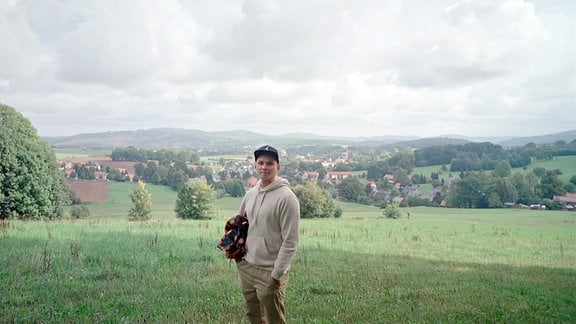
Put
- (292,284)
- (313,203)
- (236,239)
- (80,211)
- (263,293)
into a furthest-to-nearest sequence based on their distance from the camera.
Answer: (80,211), (313,203), (292,284), (236,239), (263,293)

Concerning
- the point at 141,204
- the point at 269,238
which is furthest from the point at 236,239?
the point at 141,204

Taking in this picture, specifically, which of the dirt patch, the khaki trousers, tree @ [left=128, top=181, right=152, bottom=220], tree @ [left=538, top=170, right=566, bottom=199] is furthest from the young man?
tree @ [left=538, top=170, right=566, bottom=199]

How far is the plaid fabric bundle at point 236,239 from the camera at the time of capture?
4.32m

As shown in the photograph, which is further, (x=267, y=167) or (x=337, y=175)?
(x=337, y=175)

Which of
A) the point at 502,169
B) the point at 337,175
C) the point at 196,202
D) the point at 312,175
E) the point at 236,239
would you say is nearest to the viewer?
the point at 236,239

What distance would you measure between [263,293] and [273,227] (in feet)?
2.32

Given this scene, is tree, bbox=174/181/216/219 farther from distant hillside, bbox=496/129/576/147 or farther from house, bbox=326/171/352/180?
distant hillside, bbox=496/129/576/147

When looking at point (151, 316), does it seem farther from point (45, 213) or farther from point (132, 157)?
point (132, 157)

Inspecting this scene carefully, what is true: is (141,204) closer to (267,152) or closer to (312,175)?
(312,175)

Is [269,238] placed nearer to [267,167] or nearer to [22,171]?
[267,167]

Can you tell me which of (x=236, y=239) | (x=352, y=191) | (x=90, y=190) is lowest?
(x=352, y=191)

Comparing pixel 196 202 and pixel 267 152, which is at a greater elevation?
pixel 267 152

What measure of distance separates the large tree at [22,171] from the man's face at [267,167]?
30.0 m

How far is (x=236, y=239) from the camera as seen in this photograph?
434cm
